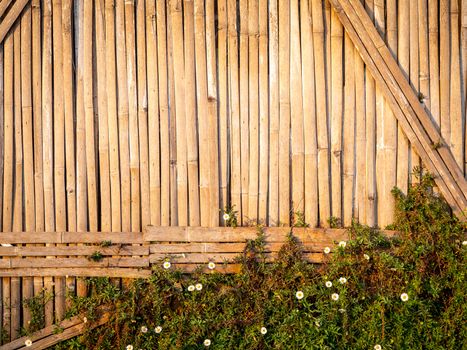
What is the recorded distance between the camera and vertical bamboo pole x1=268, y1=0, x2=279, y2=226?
20.4 ft

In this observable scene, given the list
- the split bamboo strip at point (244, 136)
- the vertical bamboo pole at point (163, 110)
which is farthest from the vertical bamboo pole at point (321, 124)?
the vertical bamboo pole at point (163, 110)

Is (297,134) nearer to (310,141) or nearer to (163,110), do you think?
(310,141)

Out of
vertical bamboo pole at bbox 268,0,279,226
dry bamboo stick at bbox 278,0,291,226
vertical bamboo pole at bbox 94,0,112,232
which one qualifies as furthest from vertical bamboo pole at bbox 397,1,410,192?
vertical bamboo pole at bbox 94,0,112,232

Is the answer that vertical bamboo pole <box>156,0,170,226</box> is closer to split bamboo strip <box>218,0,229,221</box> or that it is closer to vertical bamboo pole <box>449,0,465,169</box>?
split bamboo strip <box>218,0,229,221</box>

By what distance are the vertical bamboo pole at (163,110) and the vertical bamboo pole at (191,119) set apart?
196 millimetres

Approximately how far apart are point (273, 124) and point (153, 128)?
112 centimetres

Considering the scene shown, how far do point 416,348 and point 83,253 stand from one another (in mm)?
3071

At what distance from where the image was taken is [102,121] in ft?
20.4

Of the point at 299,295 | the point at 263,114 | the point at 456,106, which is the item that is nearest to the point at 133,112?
the point at 263,114

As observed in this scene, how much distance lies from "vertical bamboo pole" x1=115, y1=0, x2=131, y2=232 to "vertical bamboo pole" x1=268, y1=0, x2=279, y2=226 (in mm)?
1005

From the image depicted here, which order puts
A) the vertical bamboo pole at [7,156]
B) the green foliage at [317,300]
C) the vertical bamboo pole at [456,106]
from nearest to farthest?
the green foliage at [317,300] → the vertical bamboo pole at [7,156] → the vertical bamboo pole at [456,106]

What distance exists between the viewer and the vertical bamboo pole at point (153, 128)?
20.3ft

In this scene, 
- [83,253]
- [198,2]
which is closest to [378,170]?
[198,2]

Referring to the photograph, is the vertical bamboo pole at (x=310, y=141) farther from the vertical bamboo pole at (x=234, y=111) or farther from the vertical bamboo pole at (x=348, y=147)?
the vertical bamboo pole at (x=234, y=111)
